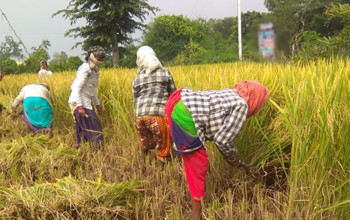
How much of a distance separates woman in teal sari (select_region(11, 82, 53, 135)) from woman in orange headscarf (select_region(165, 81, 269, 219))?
247 centimetres

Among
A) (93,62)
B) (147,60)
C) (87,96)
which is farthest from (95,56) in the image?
(147,60)

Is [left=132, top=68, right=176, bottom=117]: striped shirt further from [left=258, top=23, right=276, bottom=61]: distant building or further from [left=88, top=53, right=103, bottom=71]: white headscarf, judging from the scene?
[left=258, top=23, right=276, bottom=61]: distant building

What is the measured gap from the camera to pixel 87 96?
3.10 meters

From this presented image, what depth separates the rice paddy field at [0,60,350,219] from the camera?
53.4 inches

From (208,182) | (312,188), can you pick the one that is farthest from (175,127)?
(312,188)

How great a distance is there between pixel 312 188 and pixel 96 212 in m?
1.16

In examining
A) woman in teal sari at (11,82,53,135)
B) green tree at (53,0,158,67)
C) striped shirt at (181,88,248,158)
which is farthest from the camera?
green tree at (53,0,158,67)

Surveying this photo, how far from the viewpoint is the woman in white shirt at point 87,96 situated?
2.95 meters

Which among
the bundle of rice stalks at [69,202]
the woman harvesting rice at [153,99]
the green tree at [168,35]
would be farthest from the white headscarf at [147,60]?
the green tree at [168,35]

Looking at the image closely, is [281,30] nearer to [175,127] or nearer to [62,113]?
[175,127]

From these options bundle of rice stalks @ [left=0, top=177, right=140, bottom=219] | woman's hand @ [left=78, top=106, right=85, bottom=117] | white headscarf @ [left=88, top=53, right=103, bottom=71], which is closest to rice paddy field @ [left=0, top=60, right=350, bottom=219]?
bundle of rice stalks @ [left=0, top=177, right=140, bottom=219]

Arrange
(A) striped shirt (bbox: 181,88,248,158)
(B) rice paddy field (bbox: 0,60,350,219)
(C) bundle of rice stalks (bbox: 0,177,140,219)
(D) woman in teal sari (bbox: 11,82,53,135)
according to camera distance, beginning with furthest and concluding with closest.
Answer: (D) woman in teal sari (bbox: 11,82,53,135), (C) bundle of rice stalks (bbox: 0,177,140,219), (A) striped shirt (bbox: 181,88,248,158), (B) rice paddy field (bbox: 0,60,350,219)

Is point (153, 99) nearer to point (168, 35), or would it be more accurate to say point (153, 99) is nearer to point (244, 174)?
point (244, 174)

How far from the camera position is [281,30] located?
362 cm
